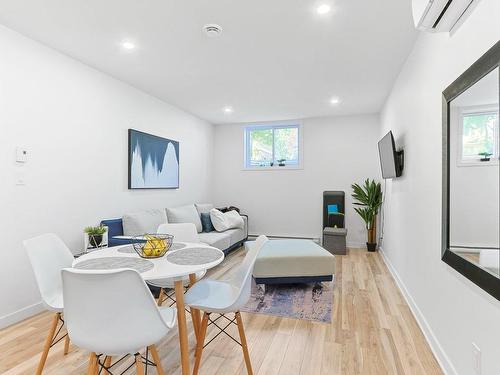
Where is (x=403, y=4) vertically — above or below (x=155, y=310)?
above

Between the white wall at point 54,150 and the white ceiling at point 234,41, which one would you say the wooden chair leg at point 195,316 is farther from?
the white ceiling at point 234,41

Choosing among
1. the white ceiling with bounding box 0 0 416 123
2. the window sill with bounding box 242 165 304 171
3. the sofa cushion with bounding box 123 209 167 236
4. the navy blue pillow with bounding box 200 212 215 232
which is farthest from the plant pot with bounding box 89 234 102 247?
the window sill with bounding box 242 165 304 171

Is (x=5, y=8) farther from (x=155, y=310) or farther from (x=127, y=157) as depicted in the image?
(x=155, y=310)

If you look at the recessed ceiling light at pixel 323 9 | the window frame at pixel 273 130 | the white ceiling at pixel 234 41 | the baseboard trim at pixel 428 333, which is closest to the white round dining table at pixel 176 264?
the baseboard trim at pixel 428 333

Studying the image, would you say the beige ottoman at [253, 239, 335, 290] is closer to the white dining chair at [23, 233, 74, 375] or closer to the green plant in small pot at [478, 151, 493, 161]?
the white dining chair at [23, 233, 74, 375]

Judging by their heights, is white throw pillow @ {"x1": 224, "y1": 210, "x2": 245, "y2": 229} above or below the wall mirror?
below

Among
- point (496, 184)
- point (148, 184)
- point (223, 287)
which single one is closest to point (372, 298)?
point (223, 287)

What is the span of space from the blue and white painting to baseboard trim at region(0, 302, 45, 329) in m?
1.70

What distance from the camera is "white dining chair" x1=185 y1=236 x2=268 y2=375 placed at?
175cm

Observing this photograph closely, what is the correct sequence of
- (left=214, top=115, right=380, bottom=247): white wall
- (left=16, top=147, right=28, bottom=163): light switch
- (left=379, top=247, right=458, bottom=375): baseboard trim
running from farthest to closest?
(left=214, top=115, right=380, bottom=247): white wall, (left=16, top=147, right=28, bottom=163): light switch, (left=379, top=247, right=458, bottom=375): baseboard trim

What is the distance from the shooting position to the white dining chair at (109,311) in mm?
1247

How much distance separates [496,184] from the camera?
1304 mm

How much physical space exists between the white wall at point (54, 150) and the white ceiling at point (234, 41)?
0.78 feet

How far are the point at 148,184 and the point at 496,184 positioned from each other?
3992 millimetres
